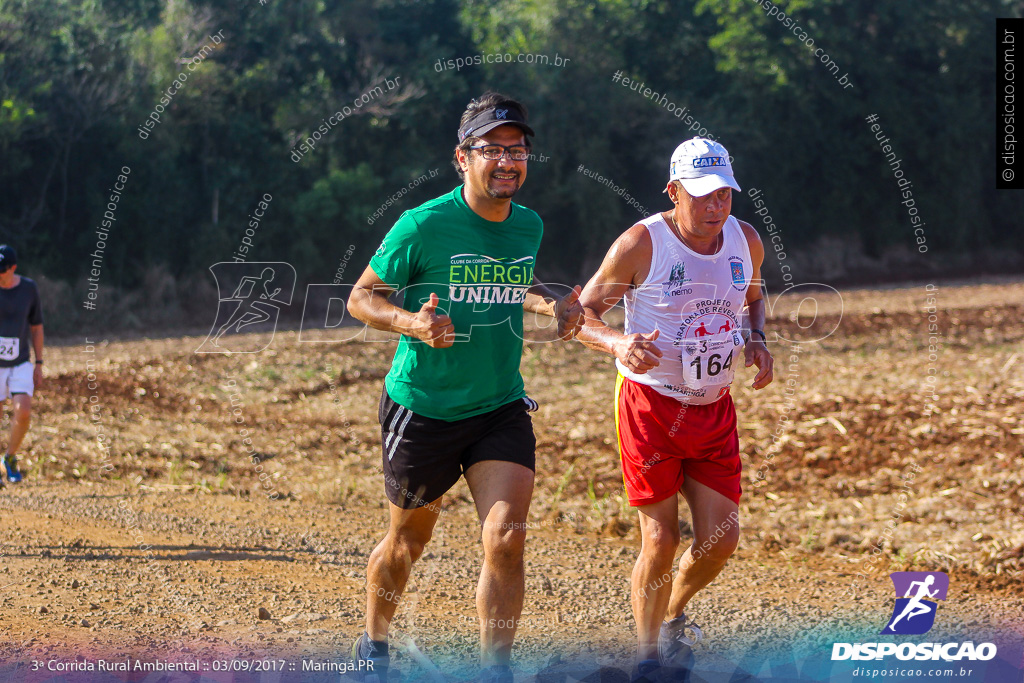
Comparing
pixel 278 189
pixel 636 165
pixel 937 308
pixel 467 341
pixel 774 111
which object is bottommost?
pixel 467 341

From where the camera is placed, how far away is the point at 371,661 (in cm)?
425

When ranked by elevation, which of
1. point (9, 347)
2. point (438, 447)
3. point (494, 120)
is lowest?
point (438, 447)

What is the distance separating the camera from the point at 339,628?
506 centimetres

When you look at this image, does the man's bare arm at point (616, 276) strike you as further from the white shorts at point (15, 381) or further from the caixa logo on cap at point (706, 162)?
the white shorts at point (15, 381)

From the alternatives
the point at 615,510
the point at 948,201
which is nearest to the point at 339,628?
the point at 615,510

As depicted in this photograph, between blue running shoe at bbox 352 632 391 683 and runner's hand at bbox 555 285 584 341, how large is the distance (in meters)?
1.49

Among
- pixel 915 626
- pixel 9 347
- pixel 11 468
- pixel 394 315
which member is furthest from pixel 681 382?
pixel 11 468

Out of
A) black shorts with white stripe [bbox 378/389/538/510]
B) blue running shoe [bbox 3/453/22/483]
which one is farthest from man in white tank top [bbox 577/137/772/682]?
blue running shoe [bbox 3/453/22/483]

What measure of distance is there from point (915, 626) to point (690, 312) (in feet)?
7.49

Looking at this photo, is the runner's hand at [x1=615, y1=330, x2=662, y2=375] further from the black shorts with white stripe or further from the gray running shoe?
the gray running shoe

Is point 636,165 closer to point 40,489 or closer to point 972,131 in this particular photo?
point 972,131

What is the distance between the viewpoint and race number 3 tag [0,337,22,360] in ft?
26.1

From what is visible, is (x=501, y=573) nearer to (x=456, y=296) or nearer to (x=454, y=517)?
(x=456, y=296)

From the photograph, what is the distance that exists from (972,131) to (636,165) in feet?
43.5
